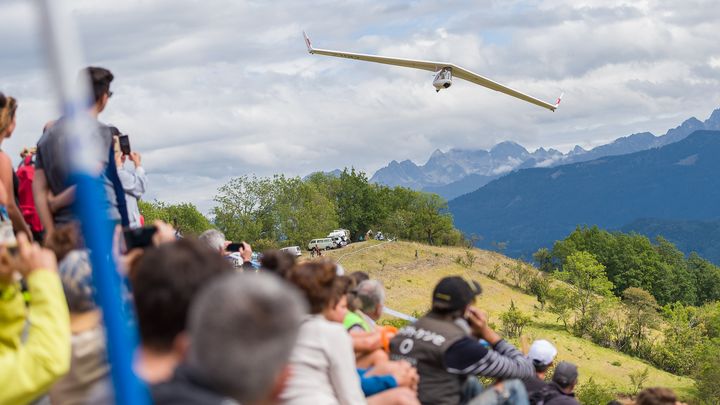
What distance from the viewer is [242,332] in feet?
8.43

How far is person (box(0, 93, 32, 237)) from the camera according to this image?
19.6 feet

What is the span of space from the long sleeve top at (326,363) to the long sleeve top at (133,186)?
2.50 metres

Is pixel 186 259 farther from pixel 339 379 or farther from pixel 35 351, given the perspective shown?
pixel 339 379

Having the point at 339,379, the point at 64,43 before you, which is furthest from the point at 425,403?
the point at 64,43

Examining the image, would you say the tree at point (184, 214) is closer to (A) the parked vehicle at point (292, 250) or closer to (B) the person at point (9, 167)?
(A) the parked vehicle at point (292, 250)

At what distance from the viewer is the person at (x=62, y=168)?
6.16 metres

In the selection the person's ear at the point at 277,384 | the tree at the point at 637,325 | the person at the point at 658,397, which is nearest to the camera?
the person's ear at the point at 277,384

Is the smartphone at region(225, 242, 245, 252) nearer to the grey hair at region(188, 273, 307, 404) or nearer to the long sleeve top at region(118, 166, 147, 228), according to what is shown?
the long sleeve top at region(118, 166, 147, 228)

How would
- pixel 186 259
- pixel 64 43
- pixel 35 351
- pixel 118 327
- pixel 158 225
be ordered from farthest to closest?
1. pixel 158 225
2. pixel 35 351
3. pixel 186 259
4. pixel 118 327
5. pixel 64 43

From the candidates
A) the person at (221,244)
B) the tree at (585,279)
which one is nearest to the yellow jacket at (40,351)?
the person at (221,244)

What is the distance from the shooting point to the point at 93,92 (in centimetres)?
603

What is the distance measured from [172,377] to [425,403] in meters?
3.63

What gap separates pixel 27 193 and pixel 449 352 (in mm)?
3919

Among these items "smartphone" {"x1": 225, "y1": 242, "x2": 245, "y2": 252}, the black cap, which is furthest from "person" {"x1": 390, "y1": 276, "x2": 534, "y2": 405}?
"smartphone" {"x1": 225, "y1": 242, "x2": 245, "y2": 252}
